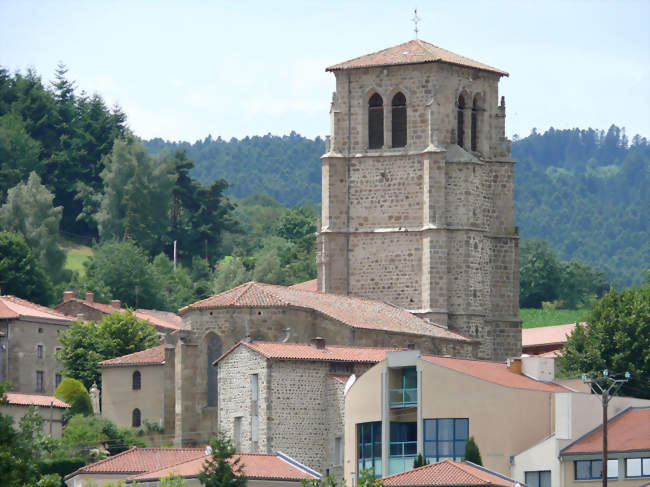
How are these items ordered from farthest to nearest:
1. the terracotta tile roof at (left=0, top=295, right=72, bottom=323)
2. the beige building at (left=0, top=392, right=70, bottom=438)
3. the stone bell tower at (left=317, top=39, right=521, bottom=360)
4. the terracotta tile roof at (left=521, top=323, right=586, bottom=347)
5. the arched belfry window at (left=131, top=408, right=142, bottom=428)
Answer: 1. the terracotta tile roof at (left=521, top=323, right=586, bottom=347)
2. the terracotta tile roof at (left=0, top=295, right=72, bottom=323)
3. the stone bell tower at (left=317, top=39, right=521, bottom=360)
4. the arched belfry window at (left=131, top=408, right=142, bottom=428)
5. the beige building at (left=0, top=392, right=70, bottom=438)

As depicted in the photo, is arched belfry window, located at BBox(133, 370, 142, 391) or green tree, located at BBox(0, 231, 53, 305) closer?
arched belfry window, located at BBox(133, 370, 142, 391)

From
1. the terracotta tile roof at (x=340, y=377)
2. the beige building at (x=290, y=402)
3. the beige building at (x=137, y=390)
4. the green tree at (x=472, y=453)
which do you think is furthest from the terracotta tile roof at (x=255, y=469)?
the beige building at (x=137, y=390)

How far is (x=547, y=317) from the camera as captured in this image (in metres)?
137

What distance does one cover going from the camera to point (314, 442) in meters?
70.1

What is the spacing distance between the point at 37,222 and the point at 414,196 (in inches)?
1797

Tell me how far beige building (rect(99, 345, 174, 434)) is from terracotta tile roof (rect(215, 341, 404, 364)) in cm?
811

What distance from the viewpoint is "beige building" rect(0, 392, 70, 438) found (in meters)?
79.9

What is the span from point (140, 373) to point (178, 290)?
160 ft

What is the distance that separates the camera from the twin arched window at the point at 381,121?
286ft

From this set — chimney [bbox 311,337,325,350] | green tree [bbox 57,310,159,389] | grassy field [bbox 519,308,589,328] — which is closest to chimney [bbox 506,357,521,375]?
chimney [bbox 311,337,325,350]

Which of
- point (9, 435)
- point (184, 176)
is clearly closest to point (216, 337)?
point (9, 435)

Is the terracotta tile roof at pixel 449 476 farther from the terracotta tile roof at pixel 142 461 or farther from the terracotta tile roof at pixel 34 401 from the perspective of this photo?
the terracotta tile roof at pixel 34 401

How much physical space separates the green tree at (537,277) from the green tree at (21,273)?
171 ft

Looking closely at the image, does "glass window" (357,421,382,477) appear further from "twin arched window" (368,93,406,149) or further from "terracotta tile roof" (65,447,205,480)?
"twin arched window" (368,93,406,149)
